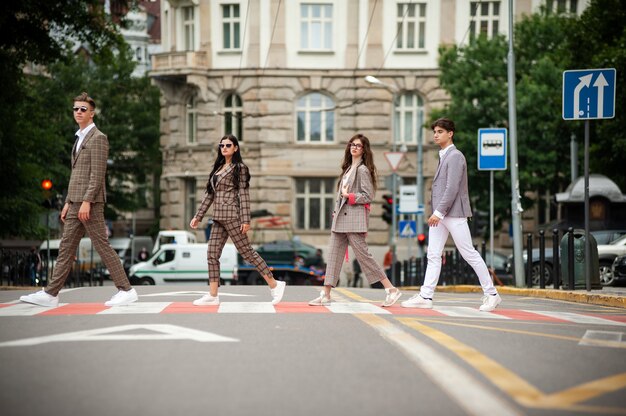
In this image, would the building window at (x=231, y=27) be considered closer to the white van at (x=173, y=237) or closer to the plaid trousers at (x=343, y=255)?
the white van at (x=173, y=237)

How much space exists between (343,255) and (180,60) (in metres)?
40.5

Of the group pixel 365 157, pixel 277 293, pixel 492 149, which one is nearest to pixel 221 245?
pixel 277 293

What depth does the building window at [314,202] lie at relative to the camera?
52.0m

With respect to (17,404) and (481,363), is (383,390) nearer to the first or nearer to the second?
(481,363)

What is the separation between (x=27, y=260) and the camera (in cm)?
3083

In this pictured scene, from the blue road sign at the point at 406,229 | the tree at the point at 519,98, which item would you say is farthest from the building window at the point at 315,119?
the blue road sign at the point at 406,229

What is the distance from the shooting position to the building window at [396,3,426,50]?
5178 centimetres

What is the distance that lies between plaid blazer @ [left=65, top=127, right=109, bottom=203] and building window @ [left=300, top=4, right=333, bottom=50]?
132 ft

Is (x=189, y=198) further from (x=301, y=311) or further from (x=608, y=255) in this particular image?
(x=301, y=311)

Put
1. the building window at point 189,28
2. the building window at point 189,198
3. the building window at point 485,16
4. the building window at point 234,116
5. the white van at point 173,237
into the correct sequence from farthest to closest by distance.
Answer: the building window at point 189,198 → the building window at point 189,28 → the building window at point 234,116 → the building window at point 485,16 → the white van at point 173,237

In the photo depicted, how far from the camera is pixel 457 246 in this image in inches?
513

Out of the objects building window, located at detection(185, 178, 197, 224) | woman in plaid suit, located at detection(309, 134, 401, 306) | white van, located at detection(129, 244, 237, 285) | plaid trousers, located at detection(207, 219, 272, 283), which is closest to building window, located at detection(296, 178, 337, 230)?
building window, located at detection(185, 178, 197, 224)

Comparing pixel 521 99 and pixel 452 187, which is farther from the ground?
pixel 521 99

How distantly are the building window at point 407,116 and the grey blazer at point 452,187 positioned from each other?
129 feet
